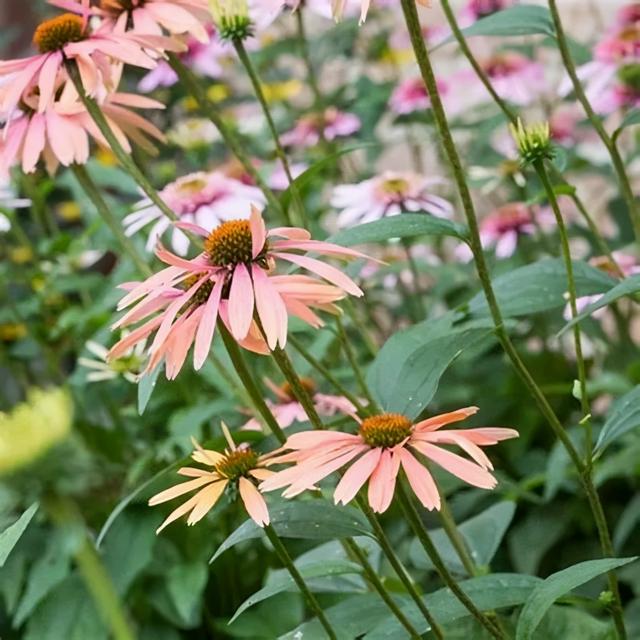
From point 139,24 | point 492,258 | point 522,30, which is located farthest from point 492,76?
point 139,24

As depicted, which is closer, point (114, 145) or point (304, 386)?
point (114, 145)

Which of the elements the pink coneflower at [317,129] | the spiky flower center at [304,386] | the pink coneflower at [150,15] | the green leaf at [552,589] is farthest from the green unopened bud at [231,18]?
the pink coneflower at [317,129]

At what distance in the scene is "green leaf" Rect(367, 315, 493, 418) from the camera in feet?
1.73

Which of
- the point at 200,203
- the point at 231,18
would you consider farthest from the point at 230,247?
the point at 200,203

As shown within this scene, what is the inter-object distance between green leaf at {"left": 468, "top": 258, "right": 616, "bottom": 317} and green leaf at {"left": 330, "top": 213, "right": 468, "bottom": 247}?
10cm

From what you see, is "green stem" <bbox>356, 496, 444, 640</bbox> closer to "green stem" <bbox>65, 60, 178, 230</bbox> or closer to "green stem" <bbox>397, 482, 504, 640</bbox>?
"green stem" <bbox>397, 482, 504, 640</bbox>

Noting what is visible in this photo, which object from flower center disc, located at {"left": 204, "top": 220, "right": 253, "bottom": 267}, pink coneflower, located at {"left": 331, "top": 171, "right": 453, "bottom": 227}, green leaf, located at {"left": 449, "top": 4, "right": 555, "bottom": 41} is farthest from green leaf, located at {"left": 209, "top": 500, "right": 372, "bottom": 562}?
pink coneflower, located at {"left": 331, "top": 171, "right": 453, "bottom": 227}

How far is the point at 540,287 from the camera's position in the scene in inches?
25.1

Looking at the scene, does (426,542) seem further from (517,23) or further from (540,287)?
(517,23)

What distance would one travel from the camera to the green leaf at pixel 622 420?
0.55 meters

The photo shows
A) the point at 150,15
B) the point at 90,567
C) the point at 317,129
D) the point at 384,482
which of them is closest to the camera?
the point at 90,567

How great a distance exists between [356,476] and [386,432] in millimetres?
31

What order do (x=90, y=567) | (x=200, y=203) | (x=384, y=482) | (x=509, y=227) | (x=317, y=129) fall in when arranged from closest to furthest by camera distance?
(x=90, y=567), (x=384, y=482), (x=200, y=203), (x=509, y=227), (x=317, y=129)

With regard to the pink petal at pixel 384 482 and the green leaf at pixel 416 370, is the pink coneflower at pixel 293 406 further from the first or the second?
the pink petal at pixel 384 482
